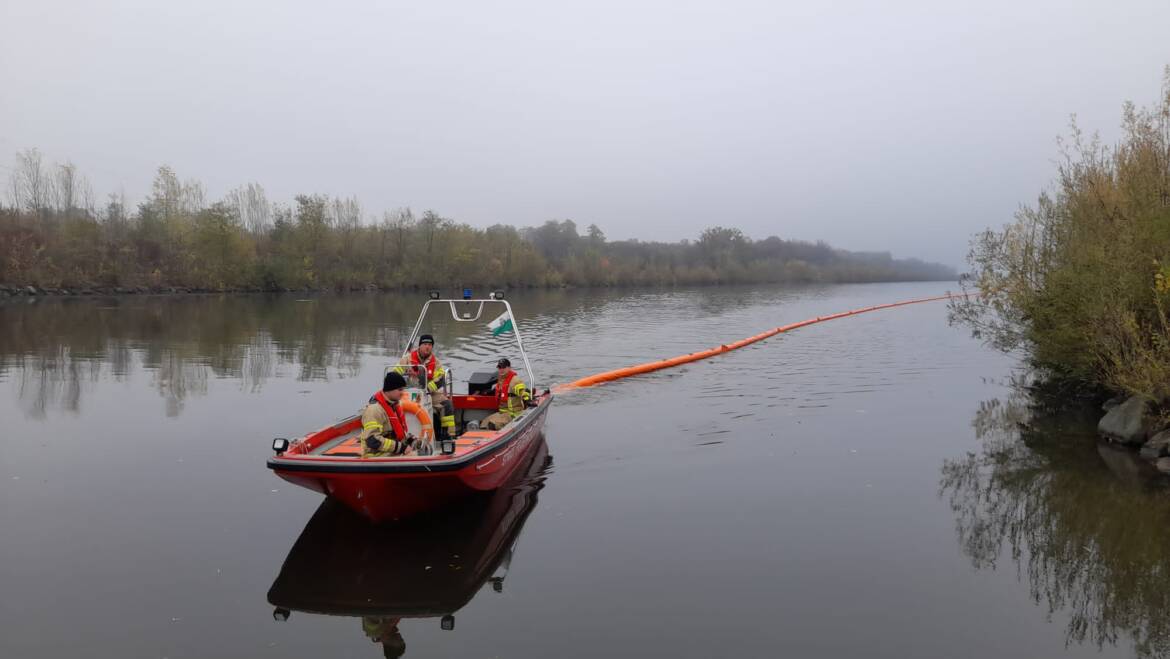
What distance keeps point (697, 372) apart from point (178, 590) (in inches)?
643

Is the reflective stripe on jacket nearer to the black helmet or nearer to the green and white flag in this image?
the green and white flag

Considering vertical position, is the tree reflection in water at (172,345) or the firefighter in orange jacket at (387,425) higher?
the firefighter in orange jacket at (387,425)

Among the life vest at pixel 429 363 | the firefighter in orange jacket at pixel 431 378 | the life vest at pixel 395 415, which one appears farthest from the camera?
the life vest at pixel 429 363

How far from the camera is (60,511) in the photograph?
882 centimetres

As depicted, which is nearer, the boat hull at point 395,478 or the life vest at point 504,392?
the boat hull at point 395,478

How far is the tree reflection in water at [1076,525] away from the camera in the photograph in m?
6.82

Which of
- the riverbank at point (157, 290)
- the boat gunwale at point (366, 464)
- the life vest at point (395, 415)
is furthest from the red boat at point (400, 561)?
→ the riverbank at point (157, 290)

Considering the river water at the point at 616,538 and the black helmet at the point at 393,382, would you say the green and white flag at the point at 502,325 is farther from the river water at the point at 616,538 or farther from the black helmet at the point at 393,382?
the black helmet at the point at 393,382

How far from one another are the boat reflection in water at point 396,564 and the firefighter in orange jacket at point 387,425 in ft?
3.46

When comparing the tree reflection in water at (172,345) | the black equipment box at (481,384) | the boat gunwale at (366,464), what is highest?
the black equipment box at (481,384)

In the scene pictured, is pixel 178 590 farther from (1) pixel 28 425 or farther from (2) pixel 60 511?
(1) pixel 28 425

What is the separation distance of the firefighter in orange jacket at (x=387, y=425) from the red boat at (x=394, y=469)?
17 cm

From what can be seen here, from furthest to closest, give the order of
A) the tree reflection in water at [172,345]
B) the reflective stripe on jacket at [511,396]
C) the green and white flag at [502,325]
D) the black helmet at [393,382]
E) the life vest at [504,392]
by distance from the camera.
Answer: the tree reflection in water at [172,345] < the green and white flag at [502,325] < the life vest at [504,392] < the reflective stripe on jacket at [511,396] < the black helmet at [393,382]

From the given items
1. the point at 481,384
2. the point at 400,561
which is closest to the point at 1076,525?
the point at 400,561
